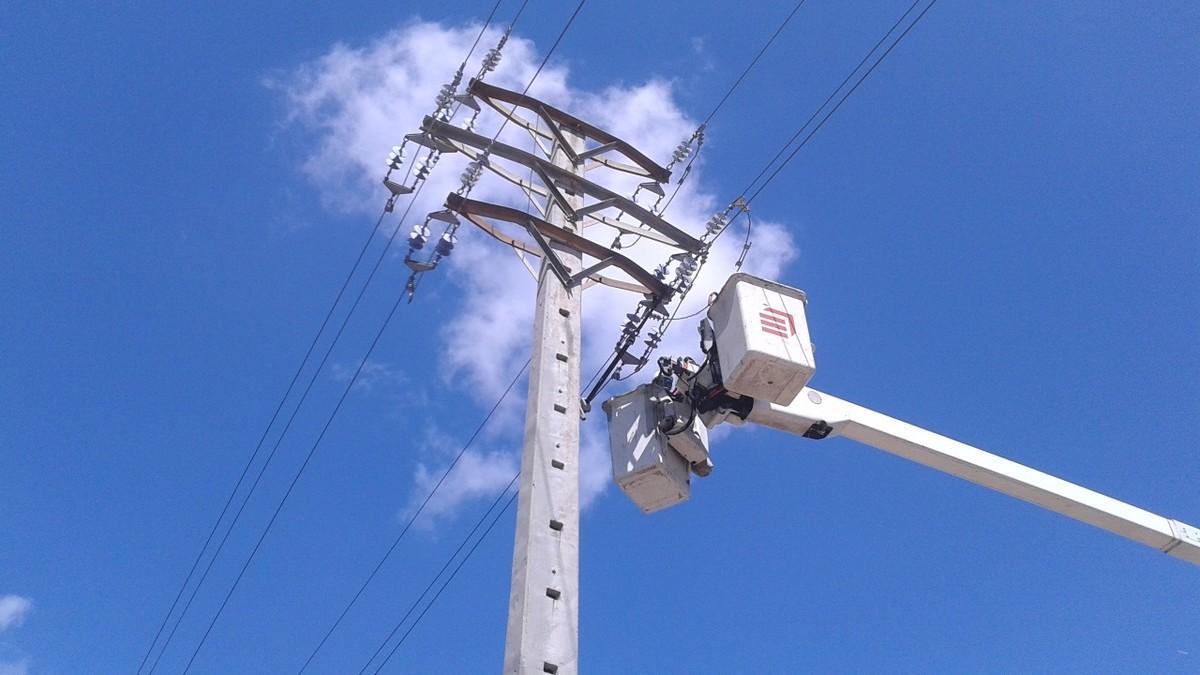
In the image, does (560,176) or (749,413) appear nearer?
(749,413)

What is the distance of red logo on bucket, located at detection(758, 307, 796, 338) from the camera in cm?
717

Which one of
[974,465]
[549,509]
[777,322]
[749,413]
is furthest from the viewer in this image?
[974,465]

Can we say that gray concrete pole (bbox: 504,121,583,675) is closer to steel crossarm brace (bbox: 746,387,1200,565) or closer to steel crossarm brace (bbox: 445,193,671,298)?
steel crossarm brace (bbox: 445,193,671,298)

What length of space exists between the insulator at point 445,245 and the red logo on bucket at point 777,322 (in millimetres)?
2600

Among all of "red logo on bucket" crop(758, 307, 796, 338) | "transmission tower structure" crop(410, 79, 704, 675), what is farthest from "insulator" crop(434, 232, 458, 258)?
"red logo on bucket" crop(758, 307, 796, 338)

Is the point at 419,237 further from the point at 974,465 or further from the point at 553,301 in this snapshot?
the point at 974,465

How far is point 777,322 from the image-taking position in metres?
7.24

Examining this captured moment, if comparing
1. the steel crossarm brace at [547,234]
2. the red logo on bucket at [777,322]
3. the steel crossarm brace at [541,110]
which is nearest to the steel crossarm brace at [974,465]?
the red logo on bucket at [777,322]

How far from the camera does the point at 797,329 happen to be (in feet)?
24.0

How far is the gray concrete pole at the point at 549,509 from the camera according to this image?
5.55 m

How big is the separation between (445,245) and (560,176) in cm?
120

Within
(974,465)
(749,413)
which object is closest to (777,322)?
(749,413)

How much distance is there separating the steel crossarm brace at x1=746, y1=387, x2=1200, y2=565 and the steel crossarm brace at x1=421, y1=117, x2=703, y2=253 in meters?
1.80

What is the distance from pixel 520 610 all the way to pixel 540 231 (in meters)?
3.25
